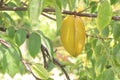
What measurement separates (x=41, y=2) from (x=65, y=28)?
1.46 feet

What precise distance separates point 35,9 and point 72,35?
485mm

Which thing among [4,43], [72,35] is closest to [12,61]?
[4,43]

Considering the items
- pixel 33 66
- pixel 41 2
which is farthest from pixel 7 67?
pixel 41 2

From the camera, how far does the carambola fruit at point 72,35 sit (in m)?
1.31

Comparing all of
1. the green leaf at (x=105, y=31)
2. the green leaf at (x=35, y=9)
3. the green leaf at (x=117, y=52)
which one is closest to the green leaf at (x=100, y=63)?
the green leaf at (x=117, y=52)

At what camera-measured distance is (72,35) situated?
1316 mm

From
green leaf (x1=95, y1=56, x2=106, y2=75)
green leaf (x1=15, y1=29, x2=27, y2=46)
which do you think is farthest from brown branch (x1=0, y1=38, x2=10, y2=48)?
green leaf (x1=95, y1=56, x2=106, y2=75)

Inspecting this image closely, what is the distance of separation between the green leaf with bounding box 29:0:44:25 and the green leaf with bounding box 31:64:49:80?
579 mm

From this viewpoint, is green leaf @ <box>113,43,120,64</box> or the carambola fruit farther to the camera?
green leaf @ <box>113,43,120,64</box>

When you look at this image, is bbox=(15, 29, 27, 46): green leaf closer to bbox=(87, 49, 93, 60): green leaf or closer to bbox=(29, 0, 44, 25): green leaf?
bbox=(87, 49, 93, 60): green leaf

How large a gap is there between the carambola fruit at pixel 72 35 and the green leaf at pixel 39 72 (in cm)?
15

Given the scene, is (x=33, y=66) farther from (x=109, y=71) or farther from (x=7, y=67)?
(x=109, y=71)

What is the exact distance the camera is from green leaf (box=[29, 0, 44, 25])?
82 cm

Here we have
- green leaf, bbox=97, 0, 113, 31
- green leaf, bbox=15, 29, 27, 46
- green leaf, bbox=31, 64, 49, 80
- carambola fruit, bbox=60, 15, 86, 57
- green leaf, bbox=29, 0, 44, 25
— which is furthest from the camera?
green leaf, bbox=15, 29, 27, 46
